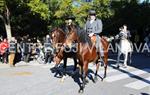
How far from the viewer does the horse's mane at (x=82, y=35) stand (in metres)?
11.3

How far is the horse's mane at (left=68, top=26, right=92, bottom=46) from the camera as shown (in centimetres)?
1127

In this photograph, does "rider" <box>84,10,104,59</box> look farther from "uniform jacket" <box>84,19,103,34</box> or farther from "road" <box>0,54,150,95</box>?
"road" <box>0,54,150,95</box>

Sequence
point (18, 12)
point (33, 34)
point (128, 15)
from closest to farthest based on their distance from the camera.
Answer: point (18, 12), point (33, 34), point (128, 15)

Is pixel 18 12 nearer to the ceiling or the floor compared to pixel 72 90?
nearer to the ceiling

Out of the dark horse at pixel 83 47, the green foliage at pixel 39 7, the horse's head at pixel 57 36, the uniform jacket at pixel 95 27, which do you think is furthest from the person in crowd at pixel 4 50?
the dark horse at pixel 83 47

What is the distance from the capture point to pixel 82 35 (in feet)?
37.7

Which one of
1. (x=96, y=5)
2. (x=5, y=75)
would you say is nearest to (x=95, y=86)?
(x=5, y=75)

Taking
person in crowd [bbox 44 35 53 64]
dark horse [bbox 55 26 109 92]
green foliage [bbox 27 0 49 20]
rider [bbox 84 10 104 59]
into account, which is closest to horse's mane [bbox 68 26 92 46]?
dark horse [bbox 55 26 109 92]

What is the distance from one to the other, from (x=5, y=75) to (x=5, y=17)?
9154mm

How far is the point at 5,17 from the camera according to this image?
23.0 meters

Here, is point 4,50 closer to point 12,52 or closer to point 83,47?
point 12,52

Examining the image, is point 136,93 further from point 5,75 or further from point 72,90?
point 5,75

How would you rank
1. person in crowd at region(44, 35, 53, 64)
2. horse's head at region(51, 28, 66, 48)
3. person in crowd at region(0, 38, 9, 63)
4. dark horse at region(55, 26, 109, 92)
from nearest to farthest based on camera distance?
dark horse at region(55, 26, 109, 92)
horse's head at region(51, 28, 66, 48)
person in crowd at region(0, 38, 9, 63)
person in crowd at region(44, 35, 53, 64)

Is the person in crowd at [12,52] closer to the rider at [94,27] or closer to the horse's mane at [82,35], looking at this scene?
the rider at [94,27]
